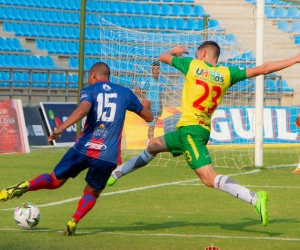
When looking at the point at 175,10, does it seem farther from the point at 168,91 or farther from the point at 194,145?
the point at 194,145

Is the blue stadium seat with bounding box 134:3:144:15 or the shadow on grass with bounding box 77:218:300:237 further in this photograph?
the blue stadium seat with bounding box 134:3:144:15

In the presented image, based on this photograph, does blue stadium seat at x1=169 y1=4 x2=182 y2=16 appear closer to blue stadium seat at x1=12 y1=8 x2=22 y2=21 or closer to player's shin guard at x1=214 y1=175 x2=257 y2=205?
blue stadium seat at x1=12 y1=8 x2=22 y2=21

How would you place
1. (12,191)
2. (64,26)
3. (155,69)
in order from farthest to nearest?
(64,26), (155,69), (12,191)

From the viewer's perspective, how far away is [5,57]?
2481cm

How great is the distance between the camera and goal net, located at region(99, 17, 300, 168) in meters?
17.5

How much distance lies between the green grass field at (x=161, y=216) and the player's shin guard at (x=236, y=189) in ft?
1.32

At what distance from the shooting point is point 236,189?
7949mm

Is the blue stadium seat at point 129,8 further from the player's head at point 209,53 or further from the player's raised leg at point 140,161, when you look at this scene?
the player's head at point 209,53

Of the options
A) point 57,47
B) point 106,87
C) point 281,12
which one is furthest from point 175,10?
point 106,87

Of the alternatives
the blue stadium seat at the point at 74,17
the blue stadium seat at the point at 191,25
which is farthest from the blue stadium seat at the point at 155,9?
the blue stadium seat at the point at 74,17

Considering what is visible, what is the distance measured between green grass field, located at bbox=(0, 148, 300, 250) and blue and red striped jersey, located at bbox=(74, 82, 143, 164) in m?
0.85

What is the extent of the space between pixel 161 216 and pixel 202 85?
1899 mm

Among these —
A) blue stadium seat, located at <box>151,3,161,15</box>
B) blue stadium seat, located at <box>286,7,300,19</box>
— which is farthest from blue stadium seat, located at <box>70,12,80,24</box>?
blue stadium seat, located at <box>286,7,300,19</box>

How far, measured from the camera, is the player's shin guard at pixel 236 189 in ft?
25.7
